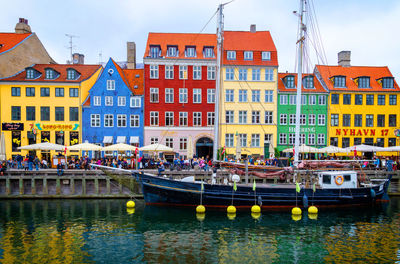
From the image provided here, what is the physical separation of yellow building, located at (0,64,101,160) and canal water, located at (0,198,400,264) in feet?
58.7

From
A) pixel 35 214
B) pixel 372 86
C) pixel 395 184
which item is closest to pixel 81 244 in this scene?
pixel 35 214

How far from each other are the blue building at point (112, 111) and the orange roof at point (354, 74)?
26.7 m

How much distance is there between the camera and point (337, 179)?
83.2 ft

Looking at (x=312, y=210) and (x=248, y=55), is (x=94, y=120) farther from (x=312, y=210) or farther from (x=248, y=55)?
(x=312, y=210)

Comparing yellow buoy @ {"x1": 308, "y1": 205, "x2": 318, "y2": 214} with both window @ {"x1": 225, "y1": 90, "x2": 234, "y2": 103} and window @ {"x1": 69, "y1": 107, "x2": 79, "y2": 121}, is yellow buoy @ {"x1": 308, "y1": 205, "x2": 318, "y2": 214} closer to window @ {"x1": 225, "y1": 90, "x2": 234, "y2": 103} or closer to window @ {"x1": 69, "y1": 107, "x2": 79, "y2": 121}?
window @ {"x1": 225, "y1": 90, "x2": 234, "y2": 103}

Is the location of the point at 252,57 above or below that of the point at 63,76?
above

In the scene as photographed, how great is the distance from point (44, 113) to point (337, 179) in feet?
119

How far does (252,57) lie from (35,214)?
3283 centimetres

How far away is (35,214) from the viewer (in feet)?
76.8

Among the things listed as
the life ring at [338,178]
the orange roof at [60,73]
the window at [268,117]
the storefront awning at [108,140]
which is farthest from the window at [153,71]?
the life ring at [338,178]

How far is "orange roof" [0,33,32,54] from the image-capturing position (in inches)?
1736

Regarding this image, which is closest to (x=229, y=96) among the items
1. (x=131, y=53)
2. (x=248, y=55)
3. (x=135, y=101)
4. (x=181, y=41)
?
(x=248, y=55)

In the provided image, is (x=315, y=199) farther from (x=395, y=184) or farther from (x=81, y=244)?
(x=81, y=244)

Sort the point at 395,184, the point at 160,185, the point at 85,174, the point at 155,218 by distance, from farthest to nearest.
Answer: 1. the point at 395,184
2. the point at 85,174
3. the point at 160,185
4. the point at 155,218
